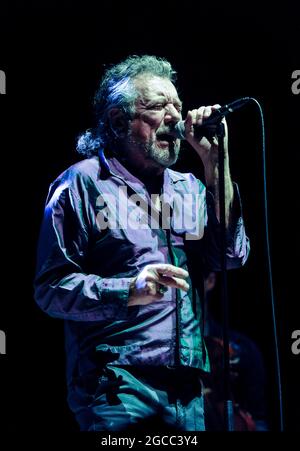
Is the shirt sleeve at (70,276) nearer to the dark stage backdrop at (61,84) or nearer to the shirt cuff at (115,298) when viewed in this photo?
the shirt cuff at (115,298)

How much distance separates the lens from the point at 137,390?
7.20 feet

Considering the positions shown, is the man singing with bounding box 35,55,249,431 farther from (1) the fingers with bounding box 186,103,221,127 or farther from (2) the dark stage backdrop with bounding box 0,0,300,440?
(2) the dark stage backdrop with bounding box 0,0,300,440

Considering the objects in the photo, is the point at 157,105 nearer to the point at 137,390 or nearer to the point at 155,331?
the point at 155,331

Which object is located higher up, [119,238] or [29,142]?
[29,142]

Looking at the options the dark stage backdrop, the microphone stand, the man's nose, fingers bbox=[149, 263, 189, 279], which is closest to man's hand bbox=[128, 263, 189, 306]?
fingers bbox=[149, 263, 189, 279]

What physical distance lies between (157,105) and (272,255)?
2093 millimetres

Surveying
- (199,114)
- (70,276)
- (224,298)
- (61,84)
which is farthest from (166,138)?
(61,84)

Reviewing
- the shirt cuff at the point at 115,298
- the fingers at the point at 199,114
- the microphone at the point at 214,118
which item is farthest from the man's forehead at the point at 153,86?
the shirt cuff at the point at 115,298

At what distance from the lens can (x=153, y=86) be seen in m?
2.73

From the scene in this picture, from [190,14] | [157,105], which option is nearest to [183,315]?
[157,105]

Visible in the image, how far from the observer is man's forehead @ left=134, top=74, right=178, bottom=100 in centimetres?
270

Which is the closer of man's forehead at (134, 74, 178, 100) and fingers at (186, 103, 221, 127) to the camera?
fingers at (186, 103, 221, 127)

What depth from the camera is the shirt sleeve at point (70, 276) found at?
86.4 inches

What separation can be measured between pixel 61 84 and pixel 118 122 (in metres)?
1.05
